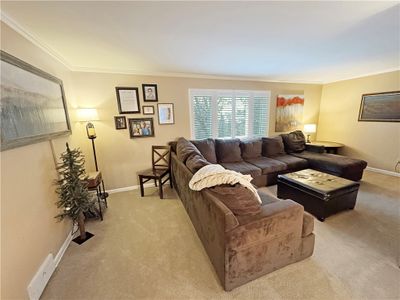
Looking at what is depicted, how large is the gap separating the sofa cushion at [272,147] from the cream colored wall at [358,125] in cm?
202

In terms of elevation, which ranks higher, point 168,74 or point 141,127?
point 168,74

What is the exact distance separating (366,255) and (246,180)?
1.54 metres

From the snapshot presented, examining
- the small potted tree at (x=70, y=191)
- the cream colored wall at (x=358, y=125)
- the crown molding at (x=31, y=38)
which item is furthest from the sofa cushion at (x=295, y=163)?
the crown molding at (x=31, y=38)

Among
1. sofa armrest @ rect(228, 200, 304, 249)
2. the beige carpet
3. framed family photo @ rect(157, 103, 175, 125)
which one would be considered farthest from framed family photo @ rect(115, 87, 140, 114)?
sofa armrest @ rect(228, 200, 304, 249)

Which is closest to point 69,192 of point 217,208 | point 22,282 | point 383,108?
point 22,282

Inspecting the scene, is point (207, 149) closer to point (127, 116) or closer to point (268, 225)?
point (127, 116)

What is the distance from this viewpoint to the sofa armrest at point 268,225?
1.35m

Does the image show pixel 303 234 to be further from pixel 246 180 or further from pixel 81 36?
pixel 81 36

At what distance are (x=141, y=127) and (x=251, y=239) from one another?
2.90 metres

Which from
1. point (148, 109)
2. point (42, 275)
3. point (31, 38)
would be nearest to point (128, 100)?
point (148, 109)

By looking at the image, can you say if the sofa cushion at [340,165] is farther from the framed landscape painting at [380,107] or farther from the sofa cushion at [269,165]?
the framed landscape painting at [380,107]

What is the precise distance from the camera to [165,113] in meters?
3.61

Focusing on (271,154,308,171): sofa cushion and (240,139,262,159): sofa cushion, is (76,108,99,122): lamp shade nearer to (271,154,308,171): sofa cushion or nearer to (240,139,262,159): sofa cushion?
(240,139,262,159): sofa cushion

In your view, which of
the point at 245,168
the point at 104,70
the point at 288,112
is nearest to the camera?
the point at 104,70
